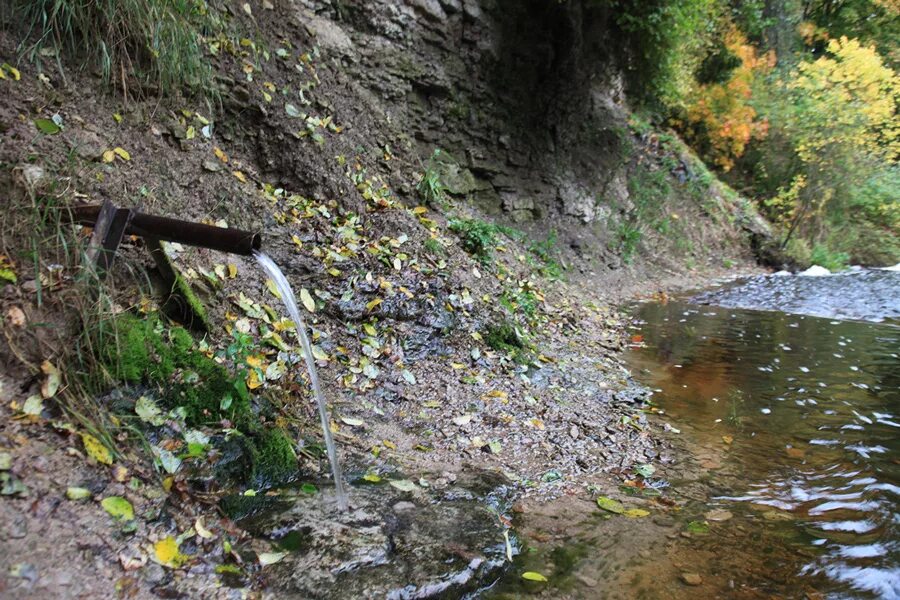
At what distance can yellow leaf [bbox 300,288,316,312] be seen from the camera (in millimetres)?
4281

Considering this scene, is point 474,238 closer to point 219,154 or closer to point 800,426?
point 219,154

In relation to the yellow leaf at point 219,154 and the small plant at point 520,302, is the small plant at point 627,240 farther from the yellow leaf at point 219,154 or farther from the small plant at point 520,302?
the yellow leaf at point 219,154

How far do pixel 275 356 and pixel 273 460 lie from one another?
88 centimetres

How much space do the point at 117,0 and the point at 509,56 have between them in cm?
692

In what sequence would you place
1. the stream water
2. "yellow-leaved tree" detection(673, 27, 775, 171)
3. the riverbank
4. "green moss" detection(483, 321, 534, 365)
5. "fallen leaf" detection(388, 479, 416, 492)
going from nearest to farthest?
the riverbank, the stream water, "fallen leaf" detection(388, 479, 416, 492), "green moss" detection(483, 321, 534, 365), "yellow-leaved tree" detection(673, 27, 775, 171)

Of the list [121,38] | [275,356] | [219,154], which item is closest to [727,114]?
[219,154]

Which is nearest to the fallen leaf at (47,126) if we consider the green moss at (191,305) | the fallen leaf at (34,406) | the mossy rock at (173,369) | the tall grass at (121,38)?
the tall grass at (121,38)

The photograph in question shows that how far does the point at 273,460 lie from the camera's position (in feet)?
9.66

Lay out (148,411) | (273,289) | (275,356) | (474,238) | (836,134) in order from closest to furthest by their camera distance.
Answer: (148,411), (275,356), (273,289), (474,238), (836,134)

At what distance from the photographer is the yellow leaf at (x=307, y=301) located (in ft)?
14.0

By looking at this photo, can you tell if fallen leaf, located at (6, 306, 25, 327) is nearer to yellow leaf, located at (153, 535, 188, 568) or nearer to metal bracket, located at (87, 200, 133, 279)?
metal bracket, located at (87, 200, 133, 279)

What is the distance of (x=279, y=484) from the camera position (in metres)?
2.90

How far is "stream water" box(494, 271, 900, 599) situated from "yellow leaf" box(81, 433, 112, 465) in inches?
69.7

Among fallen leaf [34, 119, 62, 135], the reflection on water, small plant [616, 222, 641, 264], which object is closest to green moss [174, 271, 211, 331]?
A: fallen leaf [34, 119, 62, 135]
